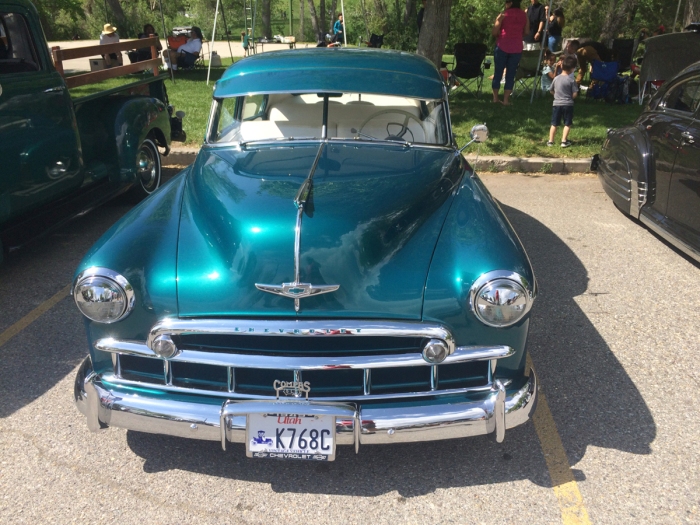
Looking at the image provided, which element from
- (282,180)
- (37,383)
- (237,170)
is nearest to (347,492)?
(282,180)

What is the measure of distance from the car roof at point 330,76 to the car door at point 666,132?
2421mm

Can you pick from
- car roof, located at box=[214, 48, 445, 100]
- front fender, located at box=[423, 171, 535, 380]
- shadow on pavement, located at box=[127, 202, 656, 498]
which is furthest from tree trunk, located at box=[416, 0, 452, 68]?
front fender, located at box=[423, 171, 535, 380]

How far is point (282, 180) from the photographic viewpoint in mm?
3090

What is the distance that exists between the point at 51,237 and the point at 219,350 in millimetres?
3999

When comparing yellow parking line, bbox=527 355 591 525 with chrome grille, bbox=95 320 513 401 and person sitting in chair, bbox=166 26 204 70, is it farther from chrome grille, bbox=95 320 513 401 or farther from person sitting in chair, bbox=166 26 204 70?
person sitting in chair, bbox=166 26 204 70

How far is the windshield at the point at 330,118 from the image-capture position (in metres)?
3.90

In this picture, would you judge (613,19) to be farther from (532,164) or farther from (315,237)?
(315,237)

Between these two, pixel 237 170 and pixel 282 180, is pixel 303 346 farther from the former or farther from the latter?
pixel 237 170

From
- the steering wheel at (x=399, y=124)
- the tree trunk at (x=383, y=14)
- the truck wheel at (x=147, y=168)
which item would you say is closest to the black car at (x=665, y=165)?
the steering wheel at (x=399, y=124)

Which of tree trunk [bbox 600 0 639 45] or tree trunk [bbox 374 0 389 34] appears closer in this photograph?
tree trunk [bbox 374 0 389 34]

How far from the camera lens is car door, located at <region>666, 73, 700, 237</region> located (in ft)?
16.2

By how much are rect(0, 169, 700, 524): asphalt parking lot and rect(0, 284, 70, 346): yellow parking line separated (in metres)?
0.02

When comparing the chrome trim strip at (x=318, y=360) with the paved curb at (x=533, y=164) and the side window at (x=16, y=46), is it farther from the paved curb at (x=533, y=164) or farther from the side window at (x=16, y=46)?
the paved curb at (x=533, y=164)

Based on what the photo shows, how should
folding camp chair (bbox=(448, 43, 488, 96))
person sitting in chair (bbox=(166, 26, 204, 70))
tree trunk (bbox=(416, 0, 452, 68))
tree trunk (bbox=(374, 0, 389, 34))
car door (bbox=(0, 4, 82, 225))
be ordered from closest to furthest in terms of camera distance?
car door (bbox=(0, 4, 82, 225)) < tree trunk (bbox=(416, 0, 452, 68)) < folding camp chair (bbox=(448, 43, 488, 96)) < person sitting in chair (bbox=(166, 26, 204, 70)) < tree trunk (bbox=(374, 0, 389, 34))
